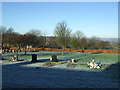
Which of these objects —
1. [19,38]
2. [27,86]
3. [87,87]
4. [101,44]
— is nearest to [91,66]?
[87,87]

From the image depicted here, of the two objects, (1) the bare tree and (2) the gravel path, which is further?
(1) the bare tree

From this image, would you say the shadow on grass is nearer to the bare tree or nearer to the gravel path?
the gravel path

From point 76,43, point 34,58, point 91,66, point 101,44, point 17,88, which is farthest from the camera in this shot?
point 101,44

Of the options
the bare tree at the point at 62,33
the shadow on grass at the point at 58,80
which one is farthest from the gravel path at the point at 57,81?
the bare tree at the point at 62,33

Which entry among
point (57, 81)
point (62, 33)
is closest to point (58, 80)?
point (57, 81)

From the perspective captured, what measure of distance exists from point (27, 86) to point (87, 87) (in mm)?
4026

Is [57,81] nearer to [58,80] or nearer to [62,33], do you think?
[58,80]

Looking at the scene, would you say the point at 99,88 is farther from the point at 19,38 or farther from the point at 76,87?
the point at 19,38

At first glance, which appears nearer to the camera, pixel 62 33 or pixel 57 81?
pixel 57 81

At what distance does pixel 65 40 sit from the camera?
4412 cm

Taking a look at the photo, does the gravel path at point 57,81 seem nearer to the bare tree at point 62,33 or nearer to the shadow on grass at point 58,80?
the shadow on grass at point 58,80

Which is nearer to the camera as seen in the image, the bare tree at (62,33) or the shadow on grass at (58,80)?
the shadow on grass at (58,80)

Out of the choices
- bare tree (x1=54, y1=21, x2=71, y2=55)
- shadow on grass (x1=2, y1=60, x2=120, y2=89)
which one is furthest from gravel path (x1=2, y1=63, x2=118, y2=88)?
bare tree (x1=54, y1=21, x2=71, y2=55)

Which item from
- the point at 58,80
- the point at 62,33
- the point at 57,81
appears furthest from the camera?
the point at 62,33
